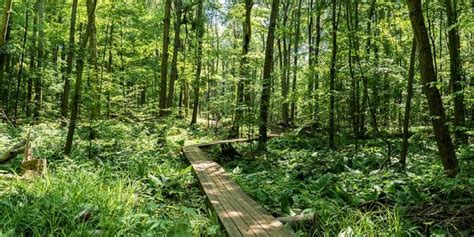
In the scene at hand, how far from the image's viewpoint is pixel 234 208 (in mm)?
5344

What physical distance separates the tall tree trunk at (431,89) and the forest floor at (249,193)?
0.33 metres

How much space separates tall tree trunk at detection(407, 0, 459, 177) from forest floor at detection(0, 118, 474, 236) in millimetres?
333

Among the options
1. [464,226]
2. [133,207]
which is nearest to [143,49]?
[133,207]

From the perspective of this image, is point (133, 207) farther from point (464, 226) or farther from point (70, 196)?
point (464, 226)

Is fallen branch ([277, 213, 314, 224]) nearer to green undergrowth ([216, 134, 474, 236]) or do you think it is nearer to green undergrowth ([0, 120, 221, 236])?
green undergrowth ([216, 134, 474, 236])

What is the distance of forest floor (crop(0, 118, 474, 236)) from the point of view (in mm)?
4305

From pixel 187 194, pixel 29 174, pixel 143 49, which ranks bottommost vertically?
pixel 187 194

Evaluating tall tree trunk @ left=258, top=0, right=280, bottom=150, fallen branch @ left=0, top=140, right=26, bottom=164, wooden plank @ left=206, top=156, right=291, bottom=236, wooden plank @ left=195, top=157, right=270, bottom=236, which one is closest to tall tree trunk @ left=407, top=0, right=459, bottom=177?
wooden plank @ left=206, top=156, right=291, bottom=236

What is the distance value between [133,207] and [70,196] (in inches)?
32.9

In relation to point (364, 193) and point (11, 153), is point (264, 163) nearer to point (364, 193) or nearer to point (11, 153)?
point (364, 193)

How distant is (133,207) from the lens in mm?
5266

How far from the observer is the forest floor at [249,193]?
4305mm

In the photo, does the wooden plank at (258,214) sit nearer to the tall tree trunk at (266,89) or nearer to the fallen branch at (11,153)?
the fallen branch at (11,153)

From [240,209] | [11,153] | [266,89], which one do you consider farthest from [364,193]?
[11,153]
